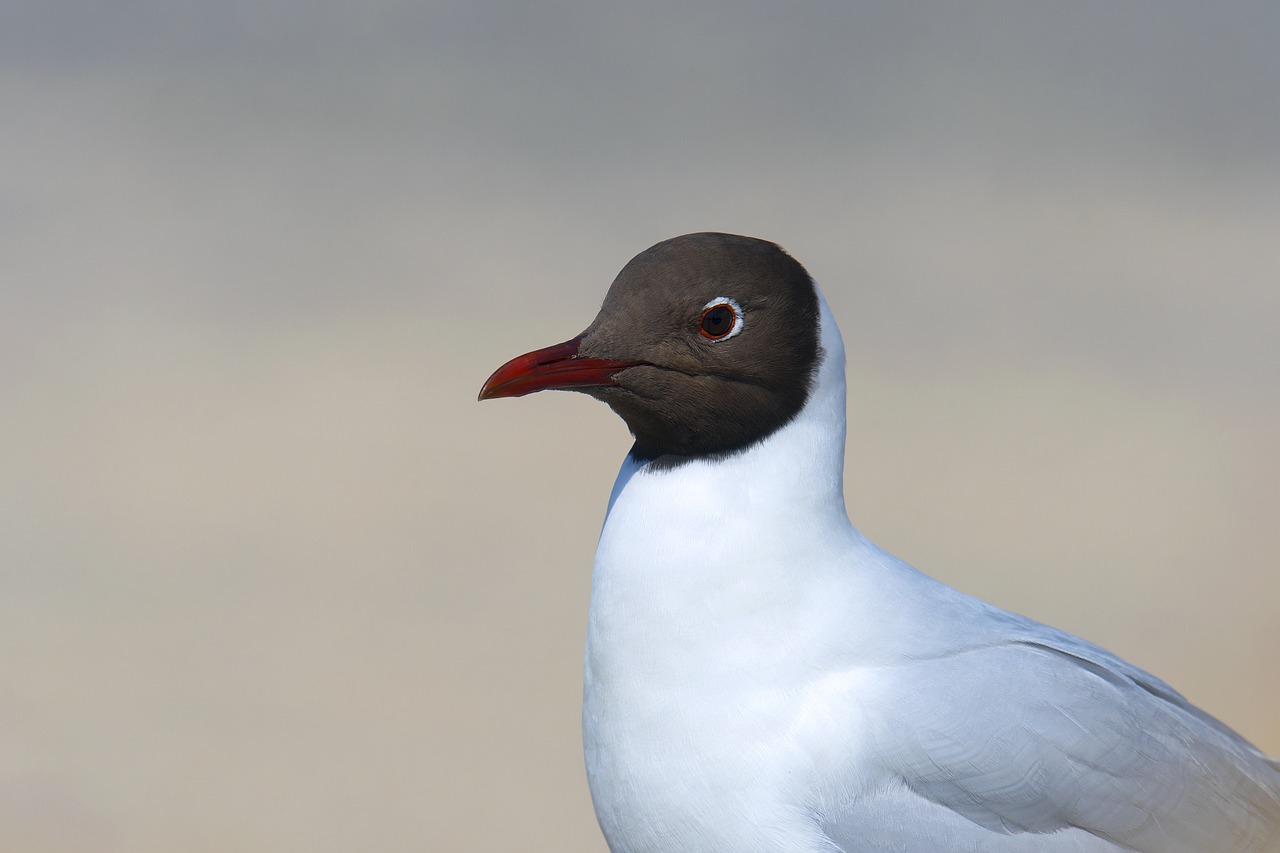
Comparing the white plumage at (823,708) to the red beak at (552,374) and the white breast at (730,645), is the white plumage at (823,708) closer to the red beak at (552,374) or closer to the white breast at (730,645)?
the white breast at (730,645)

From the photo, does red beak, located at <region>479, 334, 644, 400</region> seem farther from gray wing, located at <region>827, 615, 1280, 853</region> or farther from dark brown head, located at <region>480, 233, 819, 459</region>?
gray wing, located at <region>827, 615, 1280, 853</region>

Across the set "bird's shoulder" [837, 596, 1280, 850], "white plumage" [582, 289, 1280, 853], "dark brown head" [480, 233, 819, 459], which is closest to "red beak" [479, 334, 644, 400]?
"dark brown head" [480, 233, 819, 459]

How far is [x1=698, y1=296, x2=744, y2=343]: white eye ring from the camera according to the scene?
1.44 metres

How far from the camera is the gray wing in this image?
1412 millimetres

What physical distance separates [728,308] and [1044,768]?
0.58 m

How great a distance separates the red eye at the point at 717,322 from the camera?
4.74 feet

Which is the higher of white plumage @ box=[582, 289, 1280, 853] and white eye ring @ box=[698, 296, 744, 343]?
white eye ring @ box=[698, 296, 744, 343]

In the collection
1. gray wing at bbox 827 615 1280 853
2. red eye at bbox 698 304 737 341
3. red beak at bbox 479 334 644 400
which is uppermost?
red eye at bbox 698 304 737 341

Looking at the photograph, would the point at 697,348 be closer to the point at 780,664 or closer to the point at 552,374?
the point at 552,374

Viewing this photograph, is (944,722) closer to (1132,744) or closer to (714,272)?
(1132,744)

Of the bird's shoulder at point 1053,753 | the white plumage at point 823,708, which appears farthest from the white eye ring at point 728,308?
the bird's shoulder at point 1053,753

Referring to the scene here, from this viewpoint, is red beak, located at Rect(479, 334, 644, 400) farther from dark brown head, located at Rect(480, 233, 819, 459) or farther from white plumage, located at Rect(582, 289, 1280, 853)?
white plumage, located at Rect(582, 289, 1280, 853)

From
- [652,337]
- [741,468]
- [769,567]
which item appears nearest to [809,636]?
[769,567]

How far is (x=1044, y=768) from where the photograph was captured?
1.43 m
